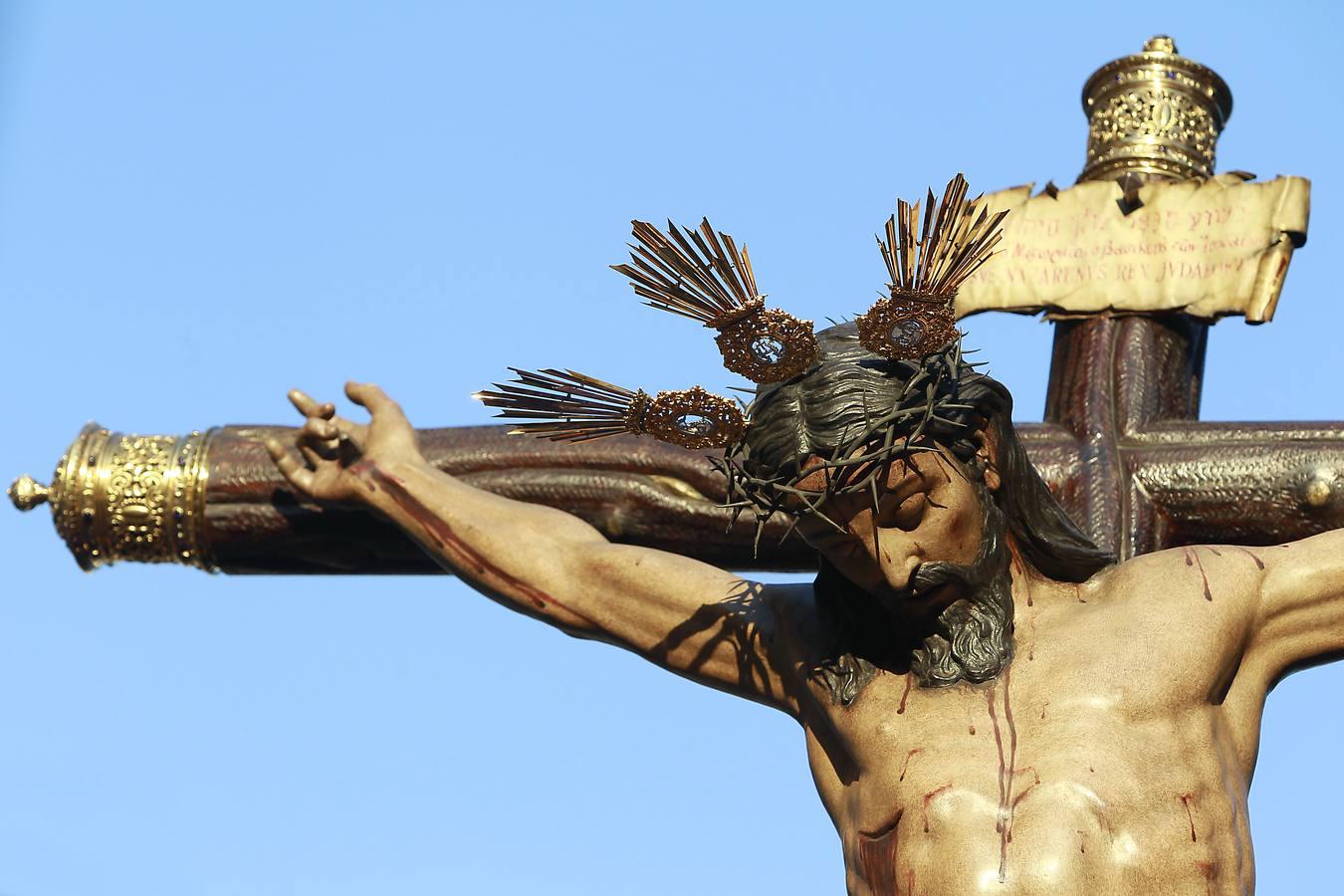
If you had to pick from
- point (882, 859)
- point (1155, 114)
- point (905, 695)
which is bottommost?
point (882, 859)

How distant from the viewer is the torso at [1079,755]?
4.99 metres

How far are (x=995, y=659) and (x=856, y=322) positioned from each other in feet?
2.02

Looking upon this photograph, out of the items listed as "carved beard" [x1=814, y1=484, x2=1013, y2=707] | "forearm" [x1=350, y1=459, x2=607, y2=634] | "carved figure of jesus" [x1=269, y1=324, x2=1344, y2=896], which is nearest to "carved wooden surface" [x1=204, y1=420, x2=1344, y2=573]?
"forearm" [x1=350, y1=459, x2=607, y2=634]

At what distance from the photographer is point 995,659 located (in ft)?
17.3

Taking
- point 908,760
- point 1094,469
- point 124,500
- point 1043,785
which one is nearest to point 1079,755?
point 1043,785

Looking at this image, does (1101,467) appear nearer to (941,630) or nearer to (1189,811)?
(941,630)

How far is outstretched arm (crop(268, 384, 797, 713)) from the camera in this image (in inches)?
220

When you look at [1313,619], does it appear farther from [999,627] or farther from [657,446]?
[657,446]

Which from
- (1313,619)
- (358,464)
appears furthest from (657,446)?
(1313,619)

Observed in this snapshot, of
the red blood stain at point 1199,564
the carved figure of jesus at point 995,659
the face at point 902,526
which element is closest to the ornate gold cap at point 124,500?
the carved figure of jesus at point 995,659

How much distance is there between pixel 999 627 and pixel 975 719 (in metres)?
0.18

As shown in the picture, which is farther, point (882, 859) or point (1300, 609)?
point (1300, 609)

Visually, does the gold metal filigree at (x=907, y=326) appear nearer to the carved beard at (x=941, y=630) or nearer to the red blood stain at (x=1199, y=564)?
the carved beard at (x=941, y=630)

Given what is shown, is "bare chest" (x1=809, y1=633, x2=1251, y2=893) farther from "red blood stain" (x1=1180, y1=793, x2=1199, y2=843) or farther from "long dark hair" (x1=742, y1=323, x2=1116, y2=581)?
"long dark hair" (x1=742, y1=323, x2=1116, y2=581)
